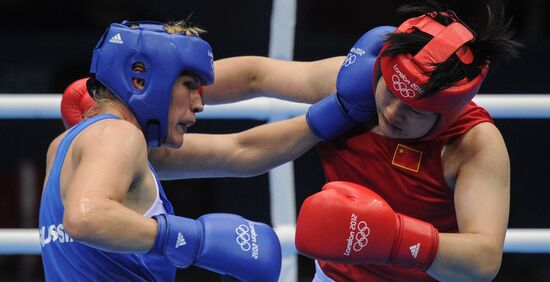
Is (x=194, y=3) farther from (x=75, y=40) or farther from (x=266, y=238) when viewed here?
(x=266, y=238)

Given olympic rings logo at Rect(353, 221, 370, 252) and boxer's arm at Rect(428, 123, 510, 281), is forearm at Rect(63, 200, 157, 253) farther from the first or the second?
boxer's arm at Rect(428, 123, 510, 281)

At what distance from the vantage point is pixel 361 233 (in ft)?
6.85

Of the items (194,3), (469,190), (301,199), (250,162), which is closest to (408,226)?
A: (469,190)

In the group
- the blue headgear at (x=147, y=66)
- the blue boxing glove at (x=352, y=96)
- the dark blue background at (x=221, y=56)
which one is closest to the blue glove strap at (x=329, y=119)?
the blue boxing glove at (x=352, y=96)

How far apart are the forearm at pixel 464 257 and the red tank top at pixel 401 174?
0.67 ft

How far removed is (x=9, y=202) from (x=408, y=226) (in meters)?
2.56

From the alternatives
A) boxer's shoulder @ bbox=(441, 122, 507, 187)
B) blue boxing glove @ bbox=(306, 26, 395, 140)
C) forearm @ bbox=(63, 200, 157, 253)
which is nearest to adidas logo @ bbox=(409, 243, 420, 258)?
boxer's shoulder @ bbox=(441, 122, 507, 187)

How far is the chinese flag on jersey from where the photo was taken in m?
2.35

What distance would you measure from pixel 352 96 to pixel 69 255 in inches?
28.1

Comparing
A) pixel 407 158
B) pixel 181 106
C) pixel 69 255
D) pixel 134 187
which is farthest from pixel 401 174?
pixel 69 255

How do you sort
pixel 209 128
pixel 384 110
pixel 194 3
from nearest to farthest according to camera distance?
pixel 384 110
pixel 209 128
pixel 194 3

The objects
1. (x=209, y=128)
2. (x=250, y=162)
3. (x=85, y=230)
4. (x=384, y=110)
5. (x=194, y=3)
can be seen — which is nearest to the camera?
(x=85, y=230)

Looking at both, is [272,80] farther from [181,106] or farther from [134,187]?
[134,187]

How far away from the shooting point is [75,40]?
4.25m
